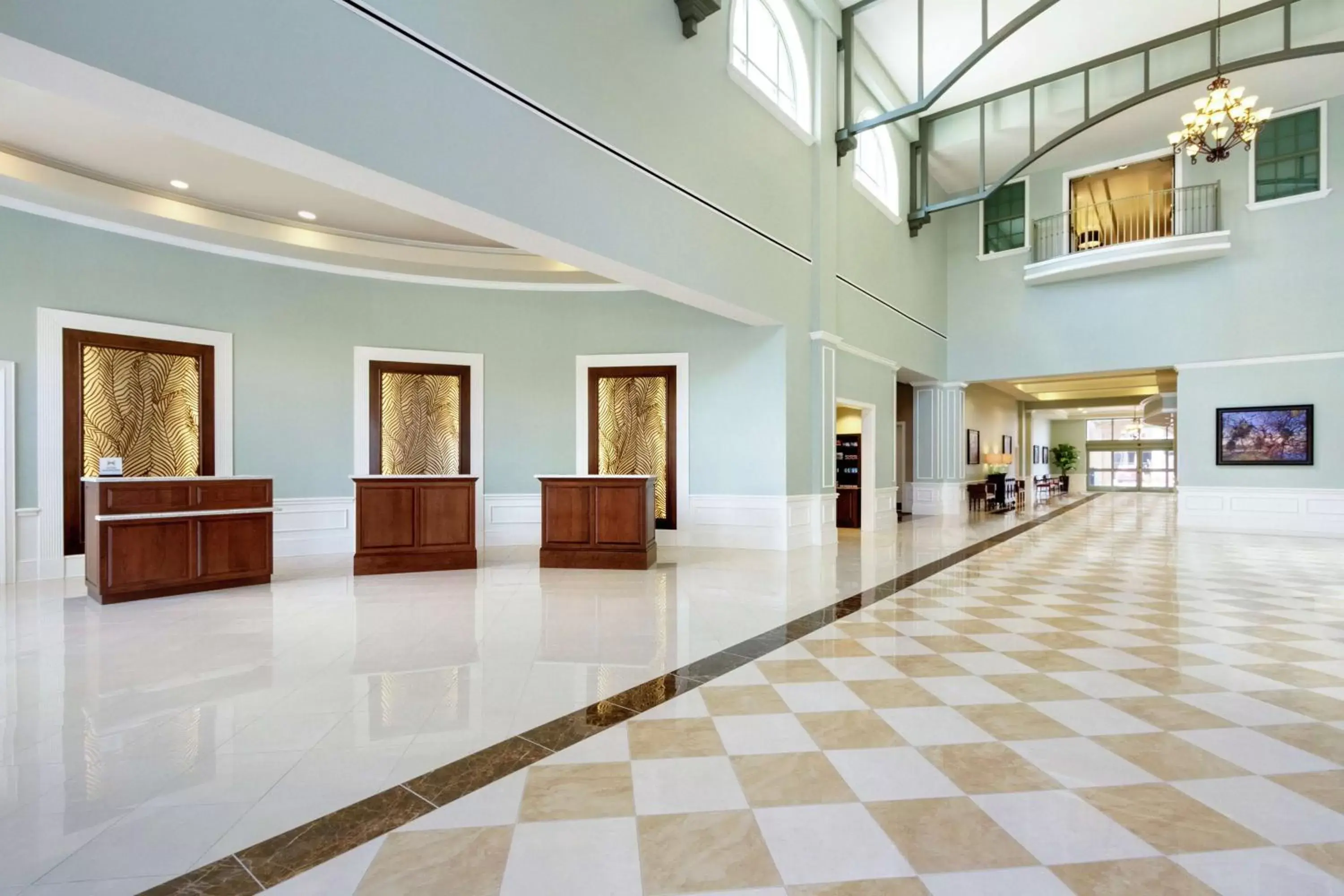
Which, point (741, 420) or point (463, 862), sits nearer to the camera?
point (463, 862)

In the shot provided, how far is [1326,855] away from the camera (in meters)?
2.07

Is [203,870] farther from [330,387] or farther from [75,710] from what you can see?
[330,387]

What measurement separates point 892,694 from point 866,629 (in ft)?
4.54

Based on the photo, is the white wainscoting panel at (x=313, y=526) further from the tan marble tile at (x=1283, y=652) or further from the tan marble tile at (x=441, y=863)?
the tan marble tile at (x=1283, y=652)

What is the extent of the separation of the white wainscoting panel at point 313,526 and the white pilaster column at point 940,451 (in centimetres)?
1206

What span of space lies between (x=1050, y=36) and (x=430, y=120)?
1105 cm

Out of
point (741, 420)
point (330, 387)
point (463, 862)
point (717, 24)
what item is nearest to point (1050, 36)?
point (717, 24)

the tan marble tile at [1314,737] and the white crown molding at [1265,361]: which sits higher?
the white crown molding at [1265,361]

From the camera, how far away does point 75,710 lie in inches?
130

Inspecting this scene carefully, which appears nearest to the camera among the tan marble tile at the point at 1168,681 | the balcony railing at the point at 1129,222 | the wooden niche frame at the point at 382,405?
the tan marble tile at the point at 1168,681

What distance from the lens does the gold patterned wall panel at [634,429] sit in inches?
390

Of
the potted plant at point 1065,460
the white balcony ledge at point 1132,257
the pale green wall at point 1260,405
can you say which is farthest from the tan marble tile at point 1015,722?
the potted plant at point 1065,460

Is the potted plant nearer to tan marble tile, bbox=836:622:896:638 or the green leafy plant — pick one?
the green leafy plant

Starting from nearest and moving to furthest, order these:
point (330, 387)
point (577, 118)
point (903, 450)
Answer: point (577, 118)
point (330, 387)
point (903, 450)
